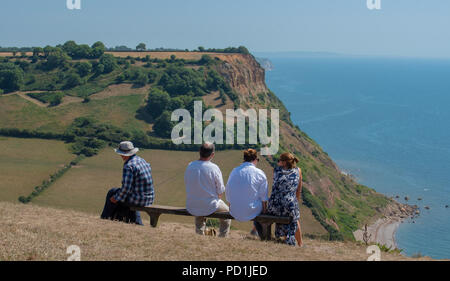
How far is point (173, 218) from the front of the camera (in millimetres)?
53156

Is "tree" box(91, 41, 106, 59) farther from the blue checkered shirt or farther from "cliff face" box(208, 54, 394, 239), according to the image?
the blue checkered shirt

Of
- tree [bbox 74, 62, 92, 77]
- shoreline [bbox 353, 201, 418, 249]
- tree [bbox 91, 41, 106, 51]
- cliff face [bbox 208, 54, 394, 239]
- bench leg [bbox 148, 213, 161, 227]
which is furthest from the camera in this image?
tree [bbox 91, 41, 106, 51]

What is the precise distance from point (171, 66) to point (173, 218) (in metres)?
69.7

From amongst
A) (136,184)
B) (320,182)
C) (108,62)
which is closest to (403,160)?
(320,182)

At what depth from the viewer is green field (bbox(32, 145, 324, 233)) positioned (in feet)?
192

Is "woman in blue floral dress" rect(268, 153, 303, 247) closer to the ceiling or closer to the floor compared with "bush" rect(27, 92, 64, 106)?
closer to the ceiling

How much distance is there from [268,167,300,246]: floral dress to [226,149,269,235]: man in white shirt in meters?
0.30

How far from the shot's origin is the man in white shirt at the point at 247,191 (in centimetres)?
1081

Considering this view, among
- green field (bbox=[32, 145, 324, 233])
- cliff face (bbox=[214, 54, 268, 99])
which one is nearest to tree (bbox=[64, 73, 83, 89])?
cliff face (bbox=[214, 54, 268, 99])

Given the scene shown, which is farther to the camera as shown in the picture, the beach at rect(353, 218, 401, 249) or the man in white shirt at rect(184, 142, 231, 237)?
the beach at rect(353, 218, 401, 249)

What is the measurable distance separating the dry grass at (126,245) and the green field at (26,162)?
166 feet

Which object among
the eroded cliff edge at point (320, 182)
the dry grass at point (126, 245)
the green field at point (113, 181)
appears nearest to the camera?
the dry grass at point (126, 245)

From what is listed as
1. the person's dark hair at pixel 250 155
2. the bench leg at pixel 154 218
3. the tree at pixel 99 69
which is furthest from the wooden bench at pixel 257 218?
the tree at pixel 99 69

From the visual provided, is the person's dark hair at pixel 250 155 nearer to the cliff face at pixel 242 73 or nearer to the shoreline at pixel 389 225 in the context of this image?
the shoreline at pixel 389 225
